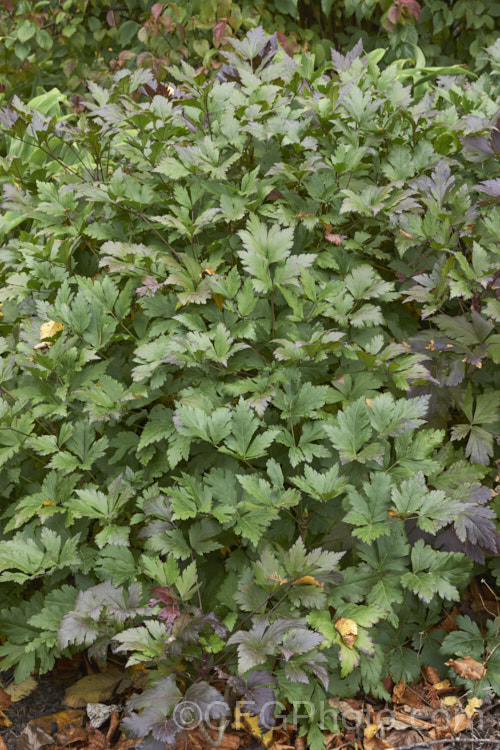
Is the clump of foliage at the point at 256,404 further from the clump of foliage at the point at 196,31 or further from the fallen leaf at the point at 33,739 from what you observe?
the clump of foliage at the point at 196,31

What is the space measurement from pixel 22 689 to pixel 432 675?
4.15ft

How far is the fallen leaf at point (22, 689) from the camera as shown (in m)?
1.97

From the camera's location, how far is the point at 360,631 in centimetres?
167

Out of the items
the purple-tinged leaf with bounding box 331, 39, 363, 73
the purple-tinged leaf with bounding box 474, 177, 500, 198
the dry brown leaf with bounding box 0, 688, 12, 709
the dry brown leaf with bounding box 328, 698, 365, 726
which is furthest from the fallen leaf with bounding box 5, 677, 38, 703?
the purple-tinged leaf with bounding box 331, 39, 363, 73

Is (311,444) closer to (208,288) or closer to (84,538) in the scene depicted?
(208,288)

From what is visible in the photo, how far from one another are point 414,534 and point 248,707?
687 millimetres

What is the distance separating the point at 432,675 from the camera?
1.95 metres

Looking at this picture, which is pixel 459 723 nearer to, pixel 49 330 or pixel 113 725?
pixel 113 725

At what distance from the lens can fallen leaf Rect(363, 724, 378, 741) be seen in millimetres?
→ 1808

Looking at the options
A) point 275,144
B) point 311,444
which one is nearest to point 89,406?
point 311,444

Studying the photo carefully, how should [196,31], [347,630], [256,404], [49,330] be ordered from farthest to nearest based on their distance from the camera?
[196,31], [49,330], [256,404], [347,630]

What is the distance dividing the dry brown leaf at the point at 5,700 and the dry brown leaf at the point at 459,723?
1.31 meters

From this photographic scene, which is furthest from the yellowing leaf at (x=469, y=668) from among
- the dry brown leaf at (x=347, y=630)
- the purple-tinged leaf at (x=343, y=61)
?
the purple-tinged leaf at (x=343, y=61)

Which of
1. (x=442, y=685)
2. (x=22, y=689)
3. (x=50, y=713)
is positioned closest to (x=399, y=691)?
(x=442, y=685)
